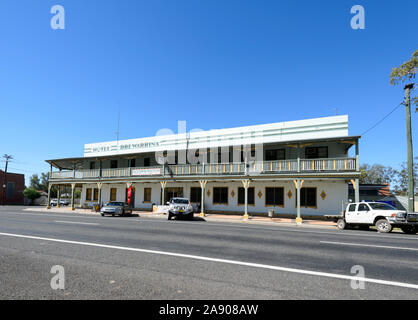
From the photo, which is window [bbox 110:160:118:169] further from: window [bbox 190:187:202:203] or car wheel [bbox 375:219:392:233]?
car wheel [bbox 375:219:392:233]

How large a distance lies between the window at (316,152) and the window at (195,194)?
36.7ft

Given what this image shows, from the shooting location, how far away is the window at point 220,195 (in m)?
24.9

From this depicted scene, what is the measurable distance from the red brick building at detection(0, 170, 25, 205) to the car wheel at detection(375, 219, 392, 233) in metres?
61.5

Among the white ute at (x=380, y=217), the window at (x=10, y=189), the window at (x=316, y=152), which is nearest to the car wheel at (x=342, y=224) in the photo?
the white ute at (x=380, y=217)

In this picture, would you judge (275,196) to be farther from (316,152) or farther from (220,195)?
Answer: (220,195)

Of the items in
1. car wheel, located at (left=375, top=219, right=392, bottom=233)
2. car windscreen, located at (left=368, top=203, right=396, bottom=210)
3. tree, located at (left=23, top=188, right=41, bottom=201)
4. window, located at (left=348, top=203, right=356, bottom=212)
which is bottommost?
tree, located at (left=23, top=188, right=41, bottom=201)

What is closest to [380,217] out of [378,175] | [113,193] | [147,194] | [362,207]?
[362,207]

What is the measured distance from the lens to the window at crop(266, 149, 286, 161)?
22672 mm

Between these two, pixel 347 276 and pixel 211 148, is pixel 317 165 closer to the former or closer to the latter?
pixel 211 148

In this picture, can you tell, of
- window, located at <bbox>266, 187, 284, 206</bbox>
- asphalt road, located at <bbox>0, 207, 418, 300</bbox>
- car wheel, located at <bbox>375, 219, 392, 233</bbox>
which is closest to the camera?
asphalt road, located at <bbox>0, 207, 418, 300</bbox>

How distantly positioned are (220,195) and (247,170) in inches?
202

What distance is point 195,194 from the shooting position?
87.4ft

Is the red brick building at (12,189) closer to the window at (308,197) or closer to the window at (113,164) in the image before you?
the window at (113,164)

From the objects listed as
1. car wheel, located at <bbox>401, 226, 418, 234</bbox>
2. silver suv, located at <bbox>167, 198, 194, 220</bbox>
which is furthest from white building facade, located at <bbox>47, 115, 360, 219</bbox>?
car wheel, located at <bbox>401, 226, 418, 234</bbox>
